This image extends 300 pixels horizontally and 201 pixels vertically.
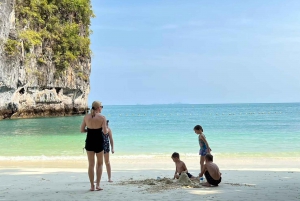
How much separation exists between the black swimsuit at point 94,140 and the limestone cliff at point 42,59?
3463cm

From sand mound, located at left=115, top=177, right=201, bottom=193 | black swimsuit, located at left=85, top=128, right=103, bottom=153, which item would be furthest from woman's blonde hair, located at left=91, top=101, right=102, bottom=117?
sand mound, located at left=115, top=177, right=201, bottom=193

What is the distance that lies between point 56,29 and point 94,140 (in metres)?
46.7

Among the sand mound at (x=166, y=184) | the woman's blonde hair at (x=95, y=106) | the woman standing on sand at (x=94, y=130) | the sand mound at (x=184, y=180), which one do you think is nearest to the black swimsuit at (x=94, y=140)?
the woman standing on sand at (x=94, y=130)

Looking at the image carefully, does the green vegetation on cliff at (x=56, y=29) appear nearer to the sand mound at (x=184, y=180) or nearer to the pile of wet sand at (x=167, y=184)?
the pile of wet sand at (x=167, y=184)

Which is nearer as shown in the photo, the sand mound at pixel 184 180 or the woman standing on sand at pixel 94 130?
the woman standing on sand at pixel 94 130

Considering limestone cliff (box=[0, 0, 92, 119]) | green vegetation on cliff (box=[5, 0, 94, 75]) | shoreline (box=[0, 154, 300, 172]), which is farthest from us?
green vegetation on cliff (box=[5, 0, 94, 75])

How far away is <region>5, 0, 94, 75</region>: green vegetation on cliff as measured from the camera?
44469 mm

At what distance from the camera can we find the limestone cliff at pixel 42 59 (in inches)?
1558

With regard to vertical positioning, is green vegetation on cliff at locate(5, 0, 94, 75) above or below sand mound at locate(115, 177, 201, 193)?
above

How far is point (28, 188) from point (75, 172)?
107 inches

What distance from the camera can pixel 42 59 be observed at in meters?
47.9

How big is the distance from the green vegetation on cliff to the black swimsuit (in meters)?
37.5

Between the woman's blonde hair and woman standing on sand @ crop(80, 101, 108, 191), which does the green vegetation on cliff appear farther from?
woman standing on sand @ crop(80, 101, 108, 191)

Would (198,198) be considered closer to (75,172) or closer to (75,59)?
(75,172)
